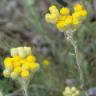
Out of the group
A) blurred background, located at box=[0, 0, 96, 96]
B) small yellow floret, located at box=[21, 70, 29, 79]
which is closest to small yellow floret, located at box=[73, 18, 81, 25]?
blurred background, located at box=[0, 0, 96, 96]

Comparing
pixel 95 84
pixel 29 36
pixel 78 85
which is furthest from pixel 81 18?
pixel 29 36

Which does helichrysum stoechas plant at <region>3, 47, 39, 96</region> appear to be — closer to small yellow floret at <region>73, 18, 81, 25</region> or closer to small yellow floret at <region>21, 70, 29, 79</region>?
small yellow floret at <region>21, 70, 29, 79</region>

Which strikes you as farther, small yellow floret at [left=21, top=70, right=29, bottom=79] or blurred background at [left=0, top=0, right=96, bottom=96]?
blurred background at [left=0, top=0, right=96, bottom=96]

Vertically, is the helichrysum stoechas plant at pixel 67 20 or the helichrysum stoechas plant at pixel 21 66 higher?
the helichrysum stoechas plant at pixel 67 20

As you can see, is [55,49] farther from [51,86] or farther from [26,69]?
[26,69]

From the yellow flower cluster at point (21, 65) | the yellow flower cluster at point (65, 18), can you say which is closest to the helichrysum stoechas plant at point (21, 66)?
the yellow flower cluster at point (21, 65)

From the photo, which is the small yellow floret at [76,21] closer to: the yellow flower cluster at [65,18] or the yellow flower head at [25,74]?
the yellow flower cluster at [65,18]

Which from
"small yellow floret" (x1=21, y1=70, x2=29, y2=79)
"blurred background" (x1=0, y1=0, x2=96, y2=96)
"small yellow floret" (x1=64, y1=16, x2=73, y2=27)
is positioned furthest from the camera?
"blurred background" (x1=0, y1=0, x2=96, y2=96)
